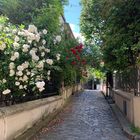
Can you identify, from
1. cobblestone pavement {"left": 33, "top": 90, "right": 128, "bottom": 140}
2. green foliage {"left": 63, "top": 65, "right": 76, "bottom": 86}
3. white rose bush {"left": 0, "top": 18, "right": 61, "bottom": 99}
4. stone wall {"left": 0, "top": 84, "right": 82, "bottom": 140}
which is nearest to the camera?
stone wall {"left": 0, "top": 84, "right": 82, "bottom": 140}

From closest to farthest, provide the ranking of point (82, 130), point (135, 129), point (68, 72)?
1. point (135, 129)
2. point (82, 130)
3. point (68, 72)

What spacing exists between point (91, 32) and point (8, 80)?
18160mm

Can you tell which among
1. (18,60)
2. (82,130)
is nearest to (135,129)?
(82,130)

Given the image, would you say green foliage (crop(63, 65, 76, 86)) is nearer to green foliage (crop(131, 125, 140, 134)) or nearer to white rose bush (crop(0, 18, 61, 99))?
green foliage (crop(131, 125, 140, 134))

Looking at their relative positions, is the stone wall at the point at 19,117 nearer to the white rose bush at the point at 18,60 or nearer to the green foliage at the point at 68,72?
the white rose bush at the point at 18,60

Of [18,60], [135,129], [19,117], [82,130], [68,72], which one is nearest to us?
[18,60]

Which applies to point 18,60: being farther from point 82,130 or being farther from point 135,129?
point 135,129

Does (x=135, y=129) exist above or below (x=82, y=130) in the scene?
above

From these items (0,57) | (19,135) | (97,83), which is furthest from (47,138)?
(97,83)

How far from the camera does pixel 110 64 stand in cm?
1762

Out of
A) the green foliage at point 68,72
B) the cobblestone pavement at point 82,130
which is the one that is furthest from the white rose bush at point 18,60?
the green foliage at point 68,72

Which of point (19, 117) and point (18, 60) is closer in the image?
point (18, 60)

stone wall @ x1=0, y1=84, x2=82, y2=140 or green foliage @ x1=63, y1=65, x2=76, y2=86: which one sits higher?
green foliage @ x1=63, y1=65, x2=76, y2=86

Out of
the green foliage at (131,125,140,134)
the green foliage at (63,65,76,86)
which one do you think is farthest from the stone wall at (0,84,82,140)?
the green foliage at (63,65,76,86)
